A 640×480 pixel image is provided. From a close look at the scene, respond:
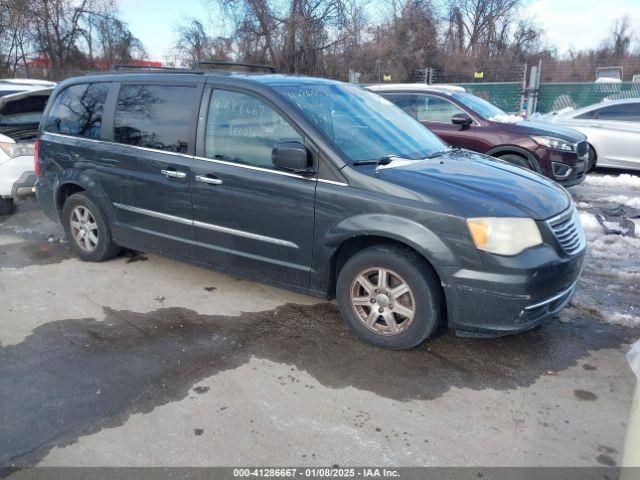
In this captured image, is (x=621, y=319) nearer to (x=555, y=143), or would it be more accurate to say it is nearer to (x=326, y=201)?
(x=326, y=201)

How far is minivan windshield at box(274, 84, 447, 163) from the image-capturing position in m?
3.98

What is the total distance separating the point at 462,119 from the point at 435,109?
2.36 ft

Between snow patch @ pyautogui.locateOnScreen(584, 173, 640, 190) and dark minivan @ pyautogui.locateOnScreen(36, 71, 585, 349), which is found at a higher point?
dark minivan @ pyautogui.locateOnScreen(36, 71, 585, 349)

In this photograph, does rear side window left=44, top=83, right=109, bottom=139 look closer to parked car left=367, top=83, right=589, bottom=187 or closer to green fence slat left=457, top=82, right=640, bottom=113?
parked car left=367, top=83, right=589, bottom=187

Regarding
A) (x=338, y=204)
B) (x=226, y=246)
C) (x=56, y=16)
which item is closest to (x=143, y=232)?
(x=226, y=246)

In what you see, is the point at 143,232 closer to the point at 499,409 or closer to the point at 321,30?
the point at 499,409

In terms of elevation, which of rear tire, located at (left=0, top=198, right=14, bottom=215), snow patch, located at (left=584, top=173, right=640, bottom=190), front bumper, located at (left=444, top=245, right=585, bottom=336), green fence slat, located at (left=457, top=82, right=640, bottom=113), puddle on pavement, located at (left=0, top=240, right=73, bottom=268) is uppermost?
green fence slat, located at (left=457, top=82, right=640, bottom=113)

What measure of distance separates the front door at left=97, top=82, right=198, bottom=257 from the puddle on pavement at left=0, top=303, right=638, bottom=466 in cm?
80

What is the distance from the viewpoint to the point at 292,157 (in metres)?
3.71

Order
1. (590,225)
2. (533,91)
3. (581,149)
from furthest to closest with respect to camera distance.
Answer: (533,91) → (581,149) → (590,225)

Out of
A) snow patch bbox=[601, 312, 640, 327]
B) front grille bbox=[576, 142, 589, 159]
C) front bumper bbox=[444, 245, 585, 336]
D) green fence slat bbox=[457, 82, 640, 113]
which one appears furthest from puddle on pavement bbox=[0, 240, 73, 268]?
green fence slat bbox=[457, 82, 640, 113]

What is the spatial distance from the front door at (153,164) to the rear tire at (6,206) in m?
3.44

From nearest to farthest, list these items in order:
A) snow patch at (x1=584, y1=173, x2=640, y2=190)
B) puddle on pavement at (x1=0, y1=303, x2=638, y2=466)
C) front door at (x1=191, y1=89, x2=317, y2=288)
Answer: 1. puddle on pavement at (x1=0, y1=303, x2=638, y2=466)
2. front door at (x1=191, y1=89, x2=317, y2=288)
3. snow patch at (x1=584, y1=173, x2=640, y2=190)

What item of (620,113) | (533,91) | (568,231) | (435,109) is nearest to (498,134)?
(435,109)
